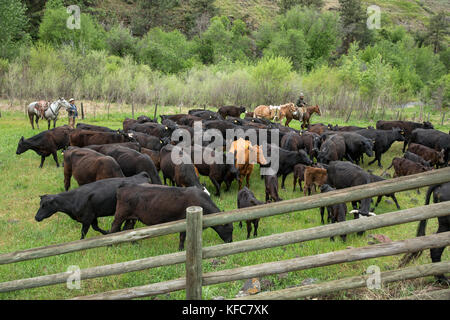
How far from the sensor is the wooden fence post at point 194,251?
147 inches

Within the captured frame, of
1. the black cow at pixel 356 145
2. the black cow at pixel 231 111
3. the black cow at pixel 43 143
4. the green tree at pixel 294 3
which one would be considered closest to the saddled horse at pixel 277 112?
the black cow at pixel 231 111

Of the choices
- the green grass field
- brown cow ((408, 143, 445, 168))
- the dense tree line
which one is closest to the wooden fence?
the green grass field

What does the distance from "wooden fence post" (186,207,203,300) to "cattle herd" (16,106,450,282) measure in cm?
300

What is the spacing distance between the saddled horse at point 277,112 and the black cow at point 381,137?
23.1 ft

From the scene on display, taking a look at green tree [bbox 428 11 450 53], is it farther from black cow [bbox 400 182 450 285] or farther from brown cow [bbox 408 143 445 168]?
black cow [bbox 400 182 450 285]

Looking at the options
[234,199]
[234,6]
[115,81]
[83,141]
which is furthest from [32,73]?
[234,6]

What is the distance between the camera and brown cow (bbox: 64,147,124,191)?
909 cm

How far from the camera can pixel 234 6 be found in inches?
3282

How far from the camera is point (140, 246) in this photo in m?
7.05

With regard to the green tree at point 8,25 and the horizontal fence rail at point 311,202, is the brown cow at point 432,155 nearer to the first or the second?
the horizontal fence rail at point 311,202

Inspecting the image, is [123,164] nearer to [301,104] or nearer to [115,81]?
[301,104]

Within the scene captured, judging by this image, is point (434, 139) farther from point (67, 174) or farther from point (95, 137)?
point (67, 174)
